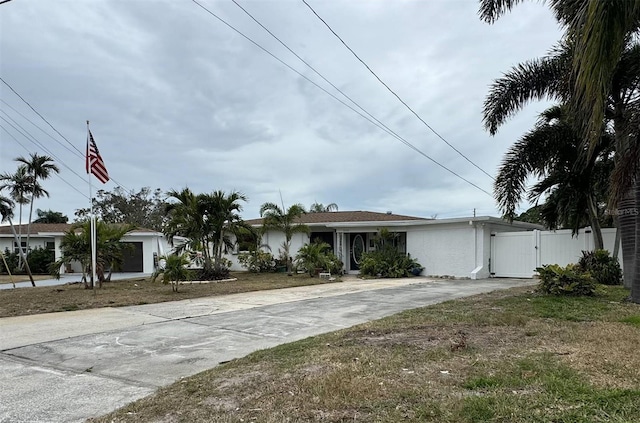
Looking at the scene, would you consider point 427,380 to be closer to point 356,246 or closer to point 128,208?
point 356,246

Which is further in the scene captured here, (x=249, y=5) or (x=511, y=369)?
(x=249, y=5)

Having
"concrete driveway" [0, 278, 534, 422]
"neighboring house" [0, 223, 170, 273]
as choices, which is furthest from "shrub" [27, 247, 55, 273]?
"concrete driveway" [0, 278, 534, 422]

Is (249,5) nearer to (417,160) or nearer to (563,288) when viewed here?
(563,288)

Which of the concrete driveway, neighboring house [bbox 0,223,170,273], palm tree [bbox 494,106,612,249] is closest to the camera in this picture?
the concrete driveway

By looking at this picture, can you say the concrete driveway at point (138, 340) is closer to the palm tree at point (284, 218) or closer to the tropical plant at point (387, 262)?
the tropical plant at point (387, 262)

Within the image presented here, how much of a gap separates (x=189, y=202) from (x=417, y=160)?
10536mm

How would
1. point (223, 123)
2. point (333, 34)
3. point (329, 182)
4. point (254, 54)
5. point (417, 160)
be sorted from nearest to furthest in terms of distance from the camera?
point (333, 34)
point (254, 54)
point (223, 123)
point (417, 160)
point (329, 182)

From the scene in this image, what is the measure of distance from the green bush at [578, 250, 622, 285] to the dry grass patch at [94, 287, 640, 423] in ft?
24.7

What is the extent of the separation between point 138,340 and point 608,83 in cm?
755

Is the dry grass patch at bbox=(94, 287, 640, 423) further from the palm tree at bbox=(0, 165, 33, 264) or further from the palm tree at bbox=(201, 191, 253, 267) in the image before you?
the palm tree at bbox=(0, 165, 33, 264)

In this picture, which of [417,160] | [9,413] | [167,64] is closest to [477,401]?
[9,413]

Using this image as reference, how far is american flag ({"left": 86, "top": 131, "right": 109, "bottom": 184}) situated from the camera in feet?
46.5

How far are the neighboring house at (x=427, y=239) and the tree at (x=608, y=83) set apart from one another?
7.05 metres

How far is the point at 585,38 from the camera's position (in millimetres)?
4465
